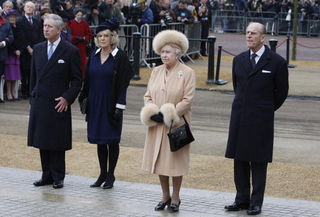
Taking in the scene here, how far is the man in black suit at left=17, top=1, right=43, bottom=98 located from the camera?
18125mm

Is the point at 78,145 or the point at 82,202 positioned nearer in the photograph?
the point at 82,202

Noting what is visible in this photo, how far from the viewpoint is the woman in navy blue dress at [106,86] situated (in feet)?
32.2

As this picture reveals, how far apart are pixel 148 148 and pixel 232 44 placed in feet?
84.7

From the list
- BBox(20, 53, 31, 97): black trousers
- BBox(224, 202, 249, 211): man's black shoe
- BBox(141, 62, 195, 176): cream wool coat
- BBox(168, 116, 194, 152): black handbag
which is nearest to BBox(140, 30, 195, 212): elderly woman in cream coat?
BBox(141, 62, 195, 176): cream wool coat

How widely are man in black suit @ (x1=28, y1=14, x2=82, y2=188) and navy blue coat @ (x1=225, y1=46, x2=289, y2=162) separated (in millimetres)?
2168

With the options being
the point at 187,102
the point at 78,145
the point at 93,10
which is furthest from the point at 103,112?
the point at 93,10

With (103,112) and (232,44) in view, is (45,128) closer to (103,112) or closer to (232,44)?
(103,112)

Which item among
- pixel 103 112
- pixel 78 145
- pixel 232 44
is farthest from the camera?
pixel 232 44

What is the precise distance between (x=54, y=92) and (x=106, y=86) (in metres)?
0.64

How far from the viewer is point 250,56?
352 inches

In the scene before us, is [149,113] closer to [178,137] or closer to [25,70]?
[178,137]

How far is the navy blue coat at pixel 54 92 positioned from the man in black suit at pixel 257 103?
2.16m

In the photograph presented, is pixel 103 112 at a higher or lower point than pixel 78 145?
higher

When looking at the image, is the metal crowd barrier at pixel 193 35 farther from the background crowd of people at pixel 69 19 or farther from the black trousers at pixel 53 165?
the black trousers at pixel 53 165
